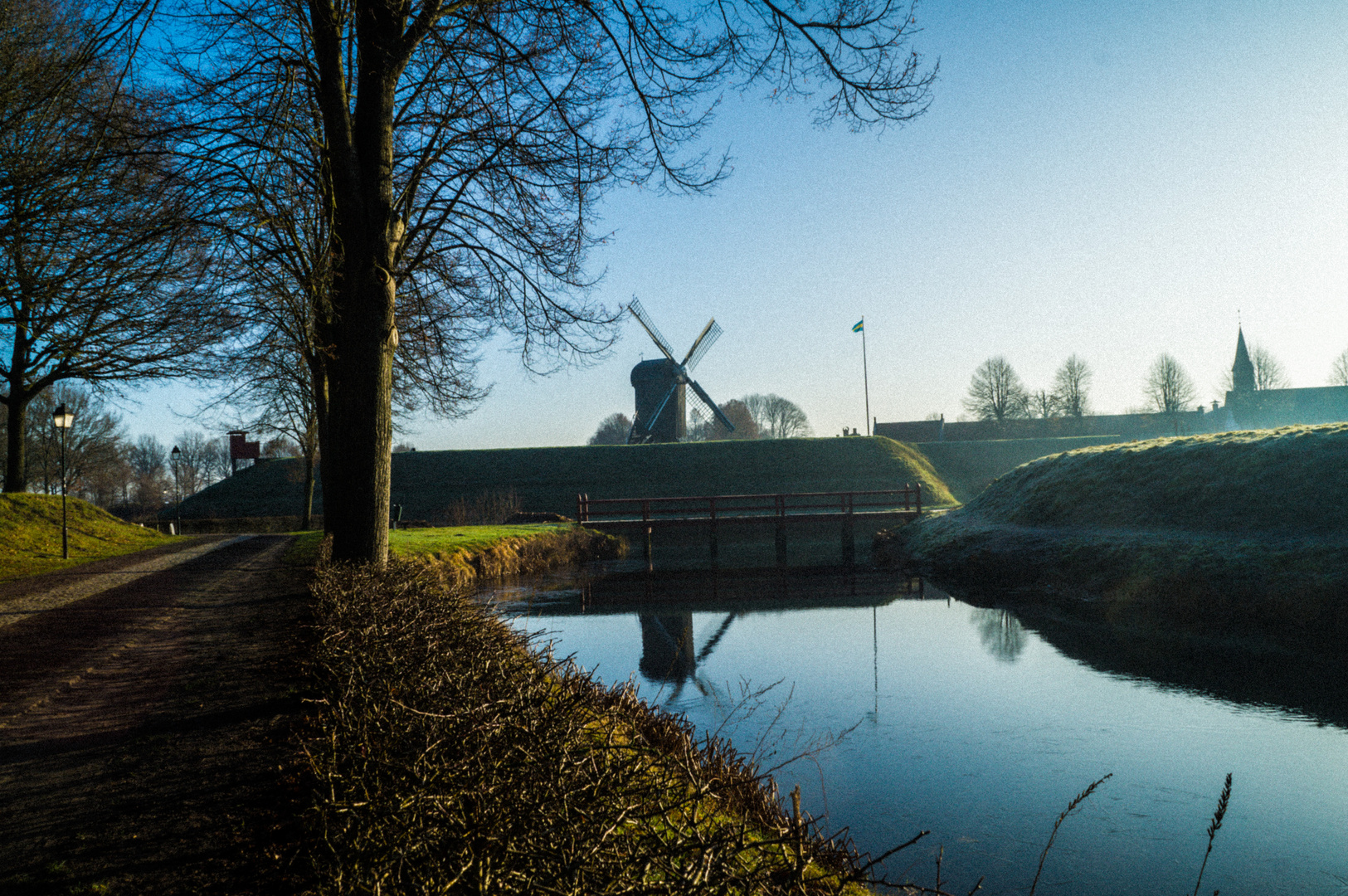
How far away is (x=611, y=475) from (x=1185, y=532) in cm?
3519

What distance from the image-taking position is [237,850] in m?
3.04

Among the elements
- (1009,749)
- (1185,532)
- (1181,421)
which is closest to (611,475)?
(1185,532)

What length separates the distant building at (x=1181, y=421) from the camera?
65625 mm

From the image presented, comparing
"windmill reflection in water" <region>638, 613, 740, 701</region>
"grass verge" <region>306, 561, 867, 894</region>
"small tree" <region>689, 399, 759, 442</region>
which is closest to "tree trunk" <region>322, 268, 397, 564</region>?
"windmill reflection in water" <region>638, 613, 740, 701</region>

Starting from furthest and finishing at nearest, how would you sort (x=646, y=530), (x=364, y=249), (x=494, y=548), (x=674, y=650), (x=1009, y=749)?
1. (x=646, y=530)
2. (x=494, y=548)
3. (x=674, y=650)
4. (x=364, y=249)
5. (x=1009, y=749)

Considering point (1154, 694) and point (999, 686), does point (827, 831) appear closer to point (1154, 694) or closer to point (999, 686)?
point (999, 686)

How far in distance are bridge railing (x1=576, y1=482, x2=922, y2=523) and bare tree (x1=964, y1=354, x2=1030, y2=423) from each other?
33.3 meters

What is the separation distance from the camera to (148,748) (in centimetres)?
425

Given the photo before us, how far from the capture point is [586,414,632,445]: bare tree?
9081 centimetres

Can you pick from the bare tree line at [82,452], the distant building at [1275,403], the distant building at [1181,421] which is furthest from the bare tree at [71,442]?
the distant building at [1275,403]

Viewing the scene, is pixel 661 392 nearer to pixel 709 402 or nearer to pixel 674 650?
pixel 709 402

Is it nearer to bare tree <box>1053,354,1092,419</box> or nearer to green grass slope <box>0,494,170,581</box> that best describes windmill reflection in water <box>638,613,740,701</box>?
green grass slope <box>0,494,170,581</box>

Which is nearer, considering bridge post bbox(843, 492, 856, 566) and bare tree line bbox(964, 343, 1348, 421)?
bridge post bbox(843, 492, 856, 566)

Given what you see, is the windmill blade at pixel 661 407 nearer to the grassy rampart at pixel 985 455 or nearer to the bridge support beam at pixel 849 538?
the grassy rampart at pixel 985 455
